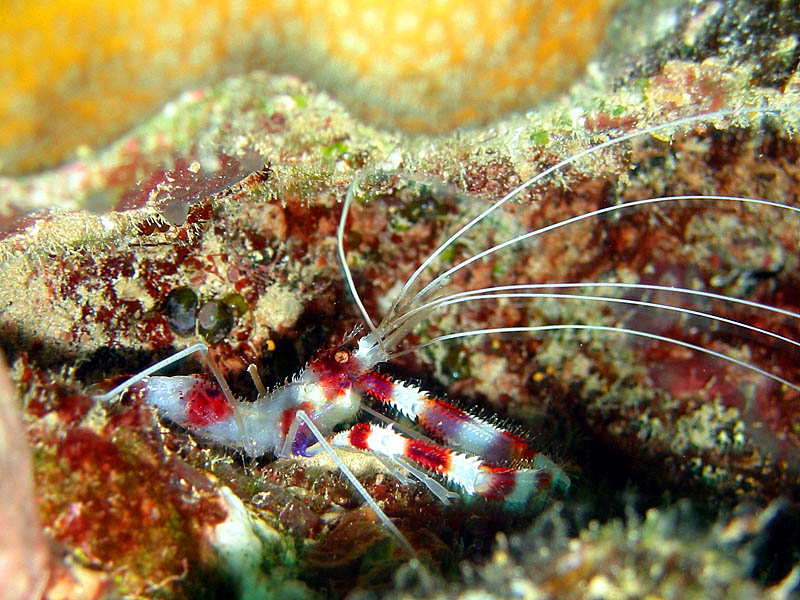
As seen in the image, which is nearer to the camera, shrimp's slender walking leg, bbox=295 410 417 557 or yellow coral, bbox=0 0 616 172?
yellow coral, bbox=0 0 616 172

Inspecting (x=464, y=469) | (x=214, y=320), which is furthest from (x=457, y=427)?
(x=214, y=320)

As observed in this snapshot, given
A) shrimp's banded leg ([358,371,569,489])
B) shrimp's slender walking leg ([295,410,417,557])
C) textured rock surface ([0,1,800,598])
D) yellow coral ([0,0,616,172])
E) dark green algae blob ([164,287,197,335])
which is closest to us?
yellow coral ([0,0,616,172])

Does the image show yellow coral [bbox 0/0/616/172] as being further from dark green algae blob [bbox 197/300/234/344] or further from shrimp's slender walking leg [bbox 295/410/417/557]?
dark green algae blob [bbox 197/300/234/344]

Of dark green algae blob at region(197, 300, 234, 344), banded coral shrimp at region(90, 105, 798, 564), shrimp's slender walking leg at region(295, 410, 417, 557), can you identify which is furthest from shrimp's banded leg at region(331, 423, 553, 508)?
dark green algae blob at region(197, 300, 234, 344)

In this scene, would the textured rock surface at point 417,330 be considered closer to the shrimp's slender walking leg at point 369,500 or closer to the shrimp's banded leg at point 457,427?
the shrimp's slender walking leg at point 369,500

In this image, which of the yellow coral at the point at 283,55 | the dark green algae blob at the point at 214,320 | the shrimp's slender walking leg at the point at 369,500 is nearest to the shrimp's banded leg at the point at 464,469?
the shrimp's slender walking leg at the point at 369,500

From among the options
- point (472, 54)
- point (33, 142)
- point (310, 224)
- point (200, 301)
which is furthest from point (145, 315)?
point (472, 54)

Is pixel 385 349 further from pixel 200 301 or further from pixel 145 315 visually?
pixel 145 315

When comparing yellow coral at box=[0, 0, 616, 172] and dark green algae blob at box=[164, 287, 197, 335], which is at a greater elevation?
yellow coral at box=[0, 0, 616, 172]
